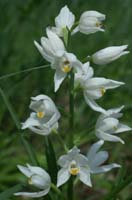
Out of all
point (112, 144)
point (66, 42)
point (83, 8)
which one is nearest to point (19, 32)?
point (83, 8)

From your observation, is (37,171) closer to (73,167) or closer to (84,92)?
(73,167)

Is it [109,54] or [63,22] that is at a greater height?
[63,22]

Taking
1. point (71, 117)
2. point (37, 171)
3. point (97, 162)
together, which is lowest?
point (97, 162)

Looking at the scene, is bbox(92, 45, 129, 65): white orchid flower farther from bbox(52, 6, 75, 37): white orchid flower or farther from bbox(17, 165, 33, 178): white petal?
bbox(17, 165, 33, 178): white petal

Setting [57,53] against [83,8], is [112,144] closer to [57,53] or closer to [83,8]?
[83,8]

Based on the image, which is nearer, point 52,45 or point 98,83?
point 52,45

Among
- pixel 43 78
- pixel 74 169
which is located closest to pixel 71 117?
pixel 74 169

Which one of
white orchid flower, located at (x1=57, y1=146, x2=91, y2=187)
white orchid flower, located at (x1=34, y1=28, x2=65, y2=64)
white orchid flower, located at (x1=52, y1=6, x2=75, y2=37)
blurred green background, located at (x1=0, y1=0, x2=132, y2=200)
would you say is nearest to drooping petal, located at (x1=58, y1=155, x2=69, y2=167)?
white orchid flower, located at (x1=57, y1=146, x2=91, y2=187)
